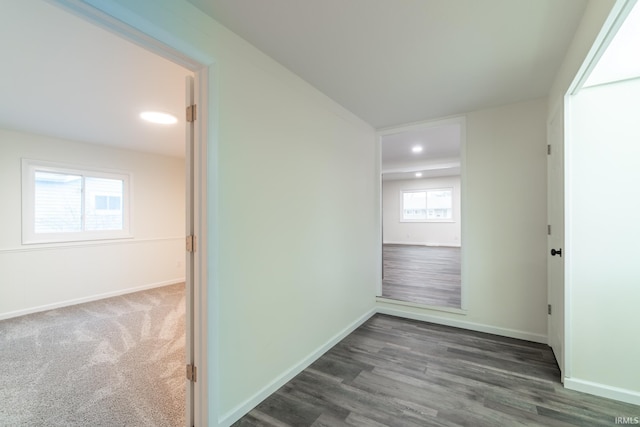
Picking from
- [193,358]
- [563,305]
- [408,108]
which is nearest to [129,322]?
[193,358]

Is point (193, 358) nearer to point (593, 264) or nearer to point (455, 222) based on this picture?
point (593, 264)

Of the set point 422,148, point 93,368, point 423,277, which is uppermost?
point 422,148

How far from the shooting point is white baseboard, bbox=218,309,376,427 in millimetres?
1684

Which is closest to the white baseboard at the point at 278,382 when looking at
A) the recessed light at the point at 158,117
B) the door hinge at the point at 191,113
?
the door hinge at the point at 191,113

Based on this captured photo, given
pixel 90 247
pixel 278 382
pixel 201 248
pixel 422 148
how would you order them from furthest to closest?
pixel 422 148 < pixel 90 247 < pixel 278 382 < pixel 201 248

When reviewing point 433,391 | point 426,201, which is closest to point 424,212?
point 426,201

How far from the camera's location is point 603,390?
1.90 meters

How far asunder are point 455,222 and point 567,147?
27.2 feet

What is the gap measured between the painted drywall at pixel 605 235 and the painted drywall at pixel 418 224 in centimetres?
738

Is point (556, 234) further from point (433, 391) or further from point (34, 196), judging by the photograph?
point (34, 196)

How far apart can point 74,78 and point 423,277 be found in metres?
5.62

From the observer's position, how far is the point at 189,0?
4.78ft

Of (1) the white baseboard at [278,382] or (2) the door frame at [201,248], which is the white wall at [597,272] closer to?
(1) the white baseboard at [278,382]

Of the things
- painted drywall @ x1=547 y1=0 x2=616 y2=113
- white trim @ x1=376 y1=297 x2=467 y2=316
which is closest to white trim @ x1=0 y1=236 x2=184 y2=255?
white trim @ x1=376 y1=297 x2=467 y2=316
